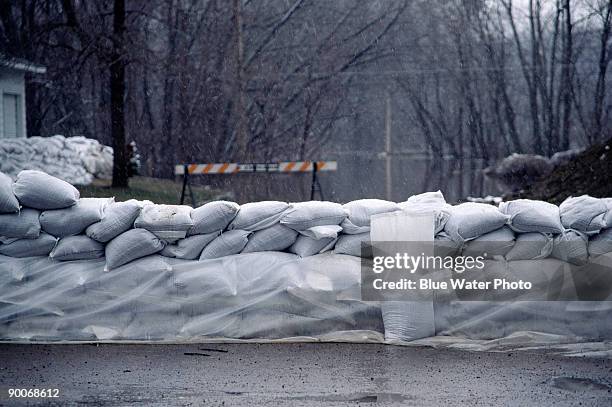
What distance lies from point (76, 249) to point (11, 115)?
66.9ft

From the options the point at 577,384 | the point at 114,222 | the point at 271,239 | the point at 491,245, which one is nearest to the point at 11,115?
the point at 114,222

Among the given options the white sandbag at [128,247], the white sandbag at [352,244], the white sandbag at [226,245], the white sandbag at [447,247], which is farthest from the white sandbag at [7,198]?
the white sandbag at [447,247]

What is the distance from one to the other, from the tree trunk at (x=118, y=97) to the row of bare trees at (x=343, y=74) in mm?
3583

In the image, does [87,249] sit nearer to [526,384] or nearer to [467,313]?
[467,313]

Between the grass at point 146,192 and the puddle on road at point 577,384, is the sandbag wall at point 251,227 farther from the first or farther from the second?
the grass at point 146,192

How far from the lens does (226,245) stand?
20.0 feet

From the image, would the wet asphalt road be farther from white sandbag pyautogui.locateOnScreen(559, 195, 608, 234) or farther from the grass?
the grass

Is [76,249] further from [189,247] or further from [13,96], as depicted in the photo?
[13,96]

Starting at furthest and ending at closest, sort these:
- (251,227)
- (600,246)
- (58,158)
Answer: (58,158) → (251,227) → (600,246)

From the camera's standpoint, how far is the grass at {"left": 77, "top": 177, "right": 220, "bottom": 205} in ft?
66.6

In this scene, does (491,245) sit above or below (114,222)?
below

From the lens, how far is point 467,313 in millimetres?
5812

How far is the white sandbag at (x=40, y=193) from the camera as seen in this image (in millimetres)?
6043

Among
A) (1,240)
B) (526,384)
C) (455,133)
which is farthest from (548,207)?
(455,133)
